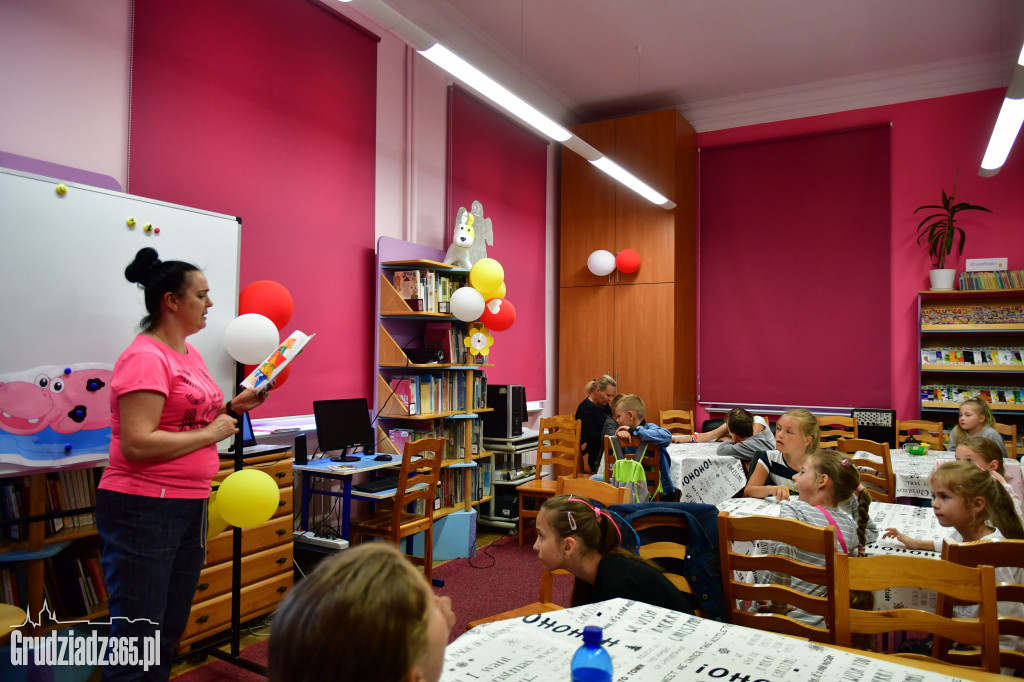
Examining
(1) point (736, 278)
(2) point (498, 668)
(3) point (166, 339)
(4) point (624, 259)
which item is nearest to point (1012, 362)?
(1) point (736, 278)

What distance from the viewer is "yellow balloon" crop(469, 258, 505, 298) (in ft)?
15.8

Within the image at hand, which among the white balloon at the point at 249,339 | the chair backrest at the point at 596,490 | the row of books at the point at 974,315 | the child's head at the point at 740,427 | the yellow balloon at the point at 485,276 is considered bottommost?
the chair backrest at the point at 596,490

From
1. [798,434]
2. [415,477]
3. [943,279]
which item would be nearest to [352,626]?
[415,477]

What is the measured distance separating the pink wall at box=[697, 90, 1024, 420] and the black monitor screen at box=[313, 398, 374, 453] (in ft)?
16.9

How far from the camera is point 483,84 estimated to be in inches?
148

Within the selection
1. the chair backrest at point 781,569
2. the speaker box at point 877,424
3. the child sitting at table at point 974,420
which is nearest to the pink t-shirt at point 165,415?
the chair backrest at point 781,569

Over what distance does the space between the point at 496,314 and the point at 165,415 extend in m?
3.17

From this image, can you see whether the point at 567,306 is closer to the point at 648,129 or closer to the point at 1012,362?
the point at 648,129

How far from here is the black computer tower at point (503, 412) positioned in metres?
5.57

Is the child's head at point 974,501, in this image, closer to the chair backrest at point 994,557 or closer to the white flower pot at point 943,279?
the chair backrest at point 994,557

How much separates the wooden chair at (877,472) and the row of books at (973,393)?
7.20ft

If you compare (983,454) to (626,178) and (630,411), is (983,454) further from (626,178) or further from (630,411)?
(626,178)

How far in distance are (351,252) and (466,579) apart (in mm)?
2381

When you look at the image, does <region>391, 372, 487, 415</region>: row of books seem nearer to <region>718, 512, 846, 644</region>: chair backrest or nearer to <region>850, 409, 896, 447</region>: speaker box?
<region>718, 512, 846, 644</region>: chair backrest
